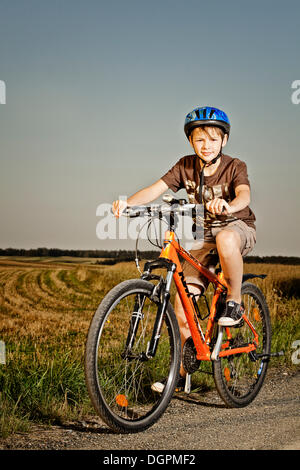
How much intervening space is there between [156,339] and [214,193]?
134 centimetres

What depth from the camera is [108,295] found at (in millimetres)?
3141

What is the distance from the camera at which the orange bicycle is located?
10.5ft

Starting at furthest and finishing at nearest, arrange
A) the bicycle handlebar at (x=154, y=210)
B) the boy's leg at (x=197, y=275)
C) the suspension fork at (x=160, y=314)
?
the boy's leg at (x=197, y=275), the bicycle handlebar at (x=154, y=210), the suspension fork at (x=160, y=314)

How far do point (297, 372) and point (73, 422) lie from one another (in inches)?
123

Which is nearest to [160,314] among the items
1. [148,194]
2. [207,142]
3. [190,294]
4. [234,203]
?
[190,294]

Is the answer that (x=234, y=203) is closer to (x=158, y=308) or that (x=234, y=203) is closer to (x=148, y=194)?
(x=148, y=194)

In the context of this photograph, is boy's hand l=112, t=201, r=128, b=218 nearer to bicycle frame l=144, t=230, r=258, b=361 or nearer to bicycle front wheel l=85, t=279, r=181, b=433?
bicycle frame l=144, t=230, r=258, b=361

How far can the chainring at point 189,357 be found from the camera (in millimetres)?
3889

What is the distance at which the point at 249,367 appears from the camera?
539cm

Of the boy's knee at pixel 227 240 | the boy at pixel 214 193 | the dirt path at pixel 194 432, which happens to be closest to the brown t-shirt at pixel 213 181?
the boy at pixel 214 193

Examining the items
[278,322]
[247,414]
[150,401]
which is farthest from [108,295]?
[278,322]

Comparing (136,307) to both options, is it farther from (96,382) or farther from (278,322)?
(278,322)

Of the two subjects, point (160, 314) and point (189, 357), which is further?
point (189, 357)

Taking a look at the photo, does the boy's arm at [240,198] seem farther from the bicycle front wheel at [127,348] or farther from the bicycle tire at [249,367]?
the bicycle tire at [249,367]
